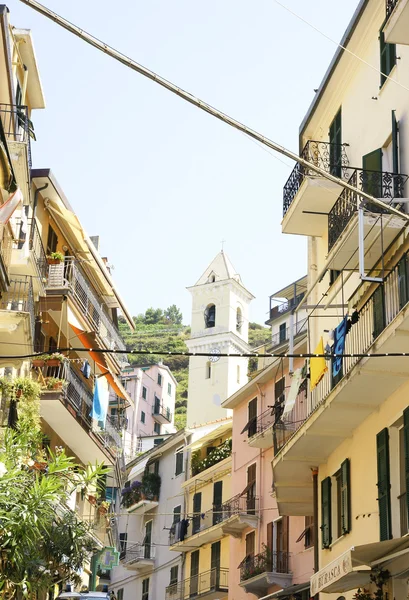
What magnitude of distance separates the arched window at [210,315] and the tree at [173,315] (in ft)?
230

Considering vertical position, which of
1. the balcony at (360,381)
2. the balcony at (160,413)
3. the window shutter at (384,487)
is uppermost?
the balcony at (160,413)

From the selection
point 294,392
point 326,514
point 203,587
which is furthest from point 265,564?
point 294,392

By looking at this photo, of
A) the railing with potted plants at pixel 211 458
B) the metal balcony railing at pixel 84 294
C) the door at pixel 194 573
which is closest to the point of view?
the metal balcony railing at pixel 84 294

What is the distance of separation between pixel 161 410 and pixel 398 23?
77019mm

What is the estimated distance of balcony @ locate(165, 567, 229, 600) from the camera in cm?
4091

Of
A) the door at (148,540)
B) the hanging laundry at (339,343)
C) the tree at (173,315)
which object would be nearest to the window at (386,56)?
the hanging laundry at (339,343)

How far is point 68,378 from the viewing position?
29.0 m

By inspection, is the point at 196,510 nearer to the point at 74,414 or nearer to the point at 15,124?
the point at 74,414

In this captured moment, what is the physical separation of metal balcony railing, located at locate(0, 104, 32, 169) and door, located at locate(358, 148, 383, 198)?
25.9 feet

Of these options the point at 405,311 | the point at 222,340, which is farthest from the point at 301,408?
the point at 222,340

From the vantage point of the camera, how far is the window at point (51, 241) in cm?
3031

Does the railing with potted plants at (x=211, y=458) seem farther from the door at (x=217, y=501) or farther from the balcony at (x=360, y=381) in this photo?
the balcony at (x=360, y=381)

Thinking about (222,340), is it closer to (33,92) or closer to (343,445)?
(33,92)

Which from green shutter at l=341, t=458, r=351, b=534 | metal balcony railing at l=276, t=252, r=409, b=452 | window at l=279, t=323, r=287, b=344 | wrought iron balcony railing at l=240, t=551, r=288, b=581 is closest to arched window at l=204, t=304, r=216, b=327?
window at l=279, t=323, r=287, b=344
